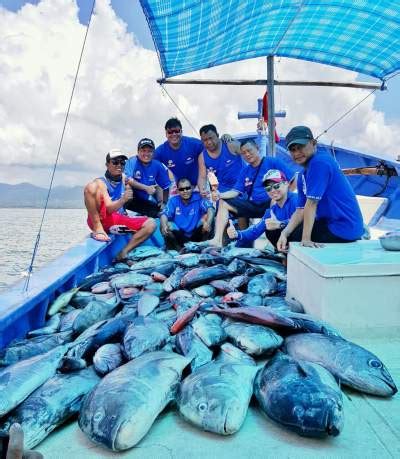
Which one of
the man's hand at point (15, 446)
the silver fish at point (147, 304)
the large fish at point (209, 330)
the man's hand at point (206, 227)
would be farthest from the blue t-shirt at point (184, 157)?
the man's hand at point (15, 446)

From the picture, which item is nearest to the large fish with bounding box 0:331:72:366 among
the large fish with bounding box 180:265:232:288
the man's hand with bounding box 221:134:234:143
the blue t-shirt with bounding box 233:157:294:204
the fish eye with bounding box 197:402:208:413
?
the large fish with bounding box 180:265:232:288

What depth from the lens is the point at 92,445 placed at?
1689 millimetres

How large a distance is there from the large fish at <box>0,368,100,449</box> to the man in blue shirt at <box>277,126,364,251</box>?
7.06 ft

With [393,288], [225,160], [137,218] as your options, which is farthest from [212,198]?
[393,288]

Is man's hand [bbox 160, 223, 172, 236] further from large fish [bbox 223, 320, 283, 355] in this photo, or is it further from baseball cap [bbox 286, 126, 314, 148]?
large fish [bbox 223, 320, 283, 355]

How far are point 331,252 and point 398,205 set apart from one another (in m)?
6.05

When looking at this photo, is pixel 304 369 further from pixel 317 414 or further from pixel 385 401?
pixel 385 401

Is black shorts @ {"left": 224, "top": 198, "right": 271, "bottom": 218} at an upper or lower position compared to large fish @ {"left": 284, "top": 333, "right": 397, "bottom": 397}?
upper

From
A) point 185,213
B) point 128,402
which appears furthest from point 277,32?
point 128,402

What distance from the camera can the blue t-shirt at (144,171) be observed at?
6789 mm

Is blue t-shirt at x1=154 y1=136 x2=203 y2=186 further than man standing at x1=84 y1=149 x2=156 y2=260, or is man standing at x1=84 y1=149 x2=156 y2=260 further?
blue t-shirt at x1=154 y1=136 x2=203 y2=186

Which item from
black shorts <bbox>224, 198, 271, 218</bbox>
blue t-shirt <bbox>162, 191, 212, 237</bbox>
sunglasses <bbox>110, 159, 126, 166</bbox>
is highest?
sunglasses <bbox>110, 159, 126, 166</bbox>

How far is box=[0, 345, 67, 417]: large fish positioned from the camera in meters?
1.92

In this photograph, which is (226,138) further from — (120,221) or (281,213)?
(281,213)
